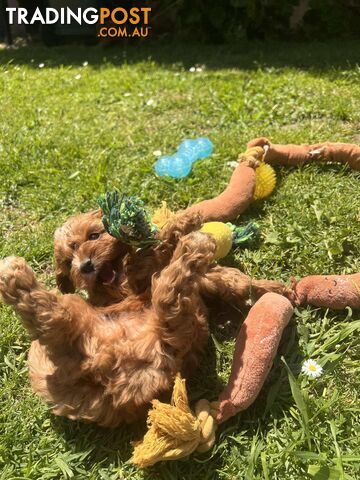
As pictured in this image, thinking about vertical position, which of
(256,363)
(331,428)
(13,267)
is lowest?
(331,428)

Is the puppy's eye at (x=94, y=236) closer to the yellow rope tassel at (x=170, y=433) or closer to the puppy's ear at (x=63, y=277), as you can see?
the puppy's ear at (x=63, y=277)

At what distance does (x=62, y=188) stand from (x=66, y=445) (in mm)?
2078

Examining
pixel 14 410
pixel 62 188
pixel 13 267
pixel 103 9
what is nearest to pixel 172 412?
pixel 13 267

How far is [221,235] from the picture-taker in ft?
8.48

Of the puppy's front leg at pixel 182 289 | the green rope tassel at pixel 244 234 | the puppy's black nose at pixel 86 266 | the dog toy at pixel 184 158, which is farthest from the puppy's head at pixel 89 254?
the dog toy at pixel 184 158

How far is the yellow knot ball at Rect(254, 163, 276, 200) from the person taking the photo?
10.3 feet

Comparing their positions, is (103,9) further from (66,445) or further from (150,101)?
(66,445)

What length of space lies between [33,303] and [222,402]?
0.82 meters

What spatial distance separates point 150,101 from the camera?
16.7 ft

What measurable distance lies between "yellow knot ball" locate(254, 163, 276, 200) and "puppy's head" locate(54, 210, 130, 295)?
4.01 feet

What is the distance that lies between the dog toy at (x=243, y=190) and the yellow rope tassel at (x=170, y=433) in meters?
1.23

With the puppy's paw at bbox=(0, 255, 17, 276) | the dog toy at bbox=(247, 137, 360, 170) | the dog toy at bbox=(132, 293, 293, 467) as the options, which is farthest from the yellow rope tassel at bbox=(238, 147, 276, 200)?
the puppy's paw at bbox=(0, 255, 17, 276)

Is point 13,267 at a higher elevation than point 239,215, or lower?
higher

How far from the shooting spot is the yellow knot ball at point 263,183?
3.15 m
